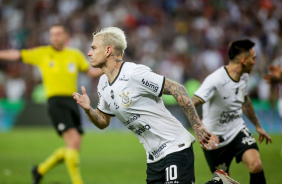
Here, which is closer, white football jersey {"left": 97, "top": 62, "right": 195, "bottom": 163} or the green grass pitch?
white football jersey {"left": 97, "top": 62, "right": 195, "bottom": 163}

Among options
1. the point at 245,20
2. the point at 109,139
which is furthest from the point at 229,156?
the point at 245,20

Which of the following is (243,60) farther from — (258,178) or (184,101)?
(184,101)

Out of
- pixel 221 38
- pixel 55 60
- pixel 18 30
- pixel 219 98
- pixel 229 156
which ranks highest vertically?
pixel 18 30

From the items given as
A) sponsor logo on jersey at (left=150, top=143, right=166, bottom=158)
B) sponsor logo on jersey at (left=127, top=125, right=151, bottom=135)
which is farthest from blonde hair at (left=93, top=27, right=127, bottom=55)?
sponsor logo on jersey at (left=150, top=143, right=166, bottom=158)

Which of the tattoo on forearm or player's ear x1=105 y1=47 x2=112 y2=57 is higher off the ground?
player's ear x1=105 y1=47 x2=112 y2=57

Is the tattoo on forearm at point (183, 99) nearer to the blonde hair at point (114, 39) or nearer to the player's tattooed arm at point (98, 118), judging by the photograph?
the blonde hair at point (114, 39)

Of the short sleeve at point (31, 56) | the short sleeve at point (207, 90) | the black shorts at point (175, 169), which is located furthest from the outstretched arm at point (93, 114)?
the short sleeve at point (31, 56)

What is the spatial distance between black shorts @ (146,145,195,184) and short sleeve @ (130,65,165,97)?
69cm

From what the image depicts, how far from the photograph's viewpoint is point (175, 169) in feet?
16.3

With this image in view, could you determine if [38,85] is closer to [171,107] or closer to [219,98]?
[171,107]

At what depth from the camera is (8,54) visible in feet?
28.8

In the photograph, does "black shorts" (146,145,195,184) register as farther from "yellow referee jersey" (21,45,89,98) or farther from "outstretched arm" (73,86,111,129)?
"yellow referee jersey" (21,45,89,98)

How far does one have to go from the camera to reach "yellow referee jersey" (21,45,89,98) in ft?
28.8

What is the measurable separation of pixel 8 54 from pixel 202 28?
13.2 m
